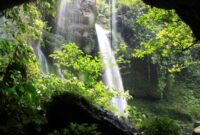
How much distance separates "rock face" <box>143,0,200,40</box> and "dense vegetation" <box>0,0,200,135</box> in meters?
0.56

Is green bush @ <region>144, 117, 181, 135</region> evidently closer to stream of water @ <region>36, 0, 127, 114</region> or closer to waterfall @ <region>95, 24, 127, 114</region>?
stream of water @ <region>36, 0, 127, 114</region>

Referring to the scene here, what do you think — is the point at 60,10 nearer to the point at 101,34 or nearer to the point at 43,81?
the point at 101,34

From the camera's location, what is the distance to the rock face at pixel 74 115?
22.0 ft

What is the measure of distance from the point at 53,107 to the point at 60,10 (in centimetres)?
1047

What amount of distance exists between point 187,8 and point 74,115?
10.6 ft

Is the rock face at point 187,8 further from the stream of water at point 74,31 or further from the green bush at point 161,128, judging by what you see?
the stream of water at point 74,31

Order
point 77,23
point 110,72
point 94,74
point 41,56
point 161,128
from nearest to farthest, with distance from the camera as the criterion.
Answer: point 161,128, point 94,74, point 41,56, point 77,23, point 110,72

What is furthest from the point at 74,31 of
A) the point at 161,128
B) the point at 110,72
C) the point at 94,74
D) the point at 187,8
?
the point at 187,8

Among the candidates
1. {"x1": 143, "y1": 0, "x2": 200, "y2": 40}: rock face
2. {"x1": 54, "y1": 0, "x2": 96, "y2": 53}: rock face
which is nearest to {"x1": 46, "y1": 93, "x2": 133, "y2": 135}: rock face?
{"x1": 143, "y1": 0, "x2": 200, "y2": 40}: rock face

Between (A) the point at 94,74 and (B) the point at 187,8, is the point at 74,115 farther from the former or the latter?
(A) the point at 94,74

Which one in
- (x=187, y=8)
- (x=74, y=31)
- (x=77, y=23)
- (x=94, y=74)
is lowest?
(x=94, y=74)

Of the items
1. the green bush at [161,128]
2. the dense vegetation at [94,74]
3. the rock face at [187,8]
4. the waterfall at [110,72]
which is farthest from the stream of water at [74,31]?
the rock face at [187,8]

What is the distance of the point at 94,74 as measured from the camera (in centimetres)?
1023

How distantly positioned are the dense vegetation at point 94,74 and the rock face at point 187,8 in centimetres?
56
